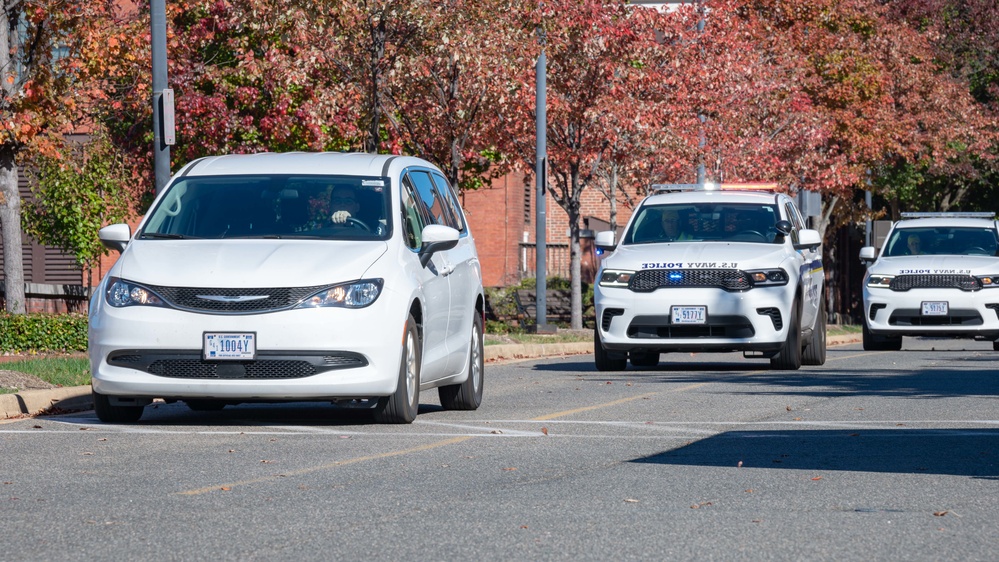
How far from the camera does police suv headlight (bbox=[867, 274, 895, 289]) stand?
22859 mm

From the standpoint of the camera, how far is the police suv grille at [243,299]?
10.6 m

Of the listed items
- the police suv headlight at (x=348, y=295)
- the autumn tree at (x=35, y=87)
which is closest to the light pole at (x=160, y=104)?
the autumn tree at (x=35, y=87)

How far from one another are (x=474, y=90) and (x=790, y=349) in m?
9.19

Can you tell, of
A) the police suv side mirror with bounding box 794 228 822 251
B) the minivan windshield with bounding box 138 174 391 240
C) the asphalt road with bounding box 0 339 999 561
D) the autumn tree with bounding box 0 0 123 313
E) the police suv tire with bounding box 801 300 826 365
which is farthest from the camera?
the autumn tree with bounding box 0 0 123 313

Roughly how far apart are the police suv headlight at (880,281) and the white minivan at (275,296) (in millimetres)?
12131

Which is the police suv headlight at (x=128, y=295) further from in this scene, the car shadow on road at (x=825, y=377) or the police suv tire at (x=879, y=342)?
the police suv tire at (x=879, y=342)

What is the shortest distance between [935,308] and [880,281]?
2.83ft

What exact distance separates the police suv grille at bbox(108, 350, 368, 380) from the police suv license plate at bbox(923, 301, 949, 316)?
13.4 meters

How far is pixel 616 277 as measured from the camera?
17.0 metres

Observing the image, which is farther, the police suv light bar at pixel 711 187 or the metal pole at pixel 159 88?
the police suv light bar at pixel 711 187

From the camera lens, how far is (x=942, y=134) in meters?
41.1

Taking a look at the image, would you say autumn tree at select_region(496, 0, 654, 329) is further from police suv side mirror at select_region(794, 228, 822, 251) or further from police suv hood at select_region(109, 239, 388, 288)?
police suv hood at select_region(109, 239, 388, 288)

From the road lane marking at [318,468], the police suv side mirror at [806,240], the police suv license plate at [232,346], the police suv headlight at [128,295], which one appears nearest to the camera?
the road lane marking at [318,468]

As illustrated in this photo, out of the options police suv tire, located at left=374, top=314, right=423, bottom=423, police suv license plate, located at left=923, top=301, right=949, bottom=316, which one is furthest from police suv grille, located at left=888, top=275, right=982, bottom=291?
police suv tire, located at left=374, top=314, right=423, bottom=423
